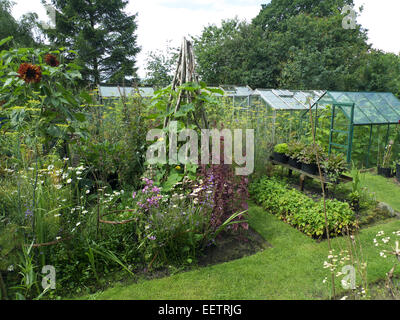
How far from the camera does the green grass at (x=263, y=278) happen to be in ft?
8.56

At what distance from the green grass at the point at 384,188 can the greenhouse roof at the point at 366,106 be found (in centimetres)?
146

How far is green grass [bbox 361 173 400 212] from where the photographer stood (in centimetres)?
517

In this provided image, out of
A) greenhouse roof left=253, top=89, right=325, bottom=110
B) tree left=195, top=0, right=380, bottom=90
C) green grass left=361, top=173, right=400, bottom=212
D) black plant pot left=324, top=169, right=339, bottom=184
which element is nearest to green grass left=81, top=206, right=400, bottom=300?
black plant pot left=324, top=169, right=339, bottom=184

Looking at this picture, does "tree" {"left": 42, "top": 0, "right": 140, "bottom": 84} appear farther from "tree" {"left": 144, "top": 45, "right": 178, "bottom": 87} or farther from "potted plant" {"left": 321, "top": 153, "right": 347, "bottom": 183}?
"potted plant" {"left": 321, "top": 153, "right": 347, "bottom": 183}

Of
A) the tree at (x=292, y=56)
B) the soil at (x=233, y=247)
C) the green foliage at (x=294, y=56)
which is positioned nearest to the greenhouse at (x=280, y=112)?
the soil at (x=233, y=247)

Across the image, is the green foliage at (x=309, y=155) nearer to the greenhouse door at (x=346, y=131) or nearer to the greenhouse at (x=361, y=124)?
the greenhouse door at (x=346, y=131)

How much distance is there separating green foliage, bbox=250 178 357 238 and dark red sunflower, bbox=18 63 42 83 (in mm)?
3684

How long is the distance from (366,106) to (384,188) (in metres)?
2.66

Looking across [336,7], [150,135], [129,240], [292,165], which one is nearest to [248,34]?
[336,7]

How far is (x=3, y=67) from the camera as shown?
120 inches

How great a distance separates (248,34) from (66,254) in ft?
67.8

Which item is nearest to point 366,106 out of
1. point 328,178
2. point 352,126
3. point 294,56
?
point 352,126

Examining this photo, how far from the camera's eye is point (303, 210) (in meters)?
4.05

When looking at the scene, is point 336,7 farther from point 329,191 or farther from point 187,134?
point 187,134
